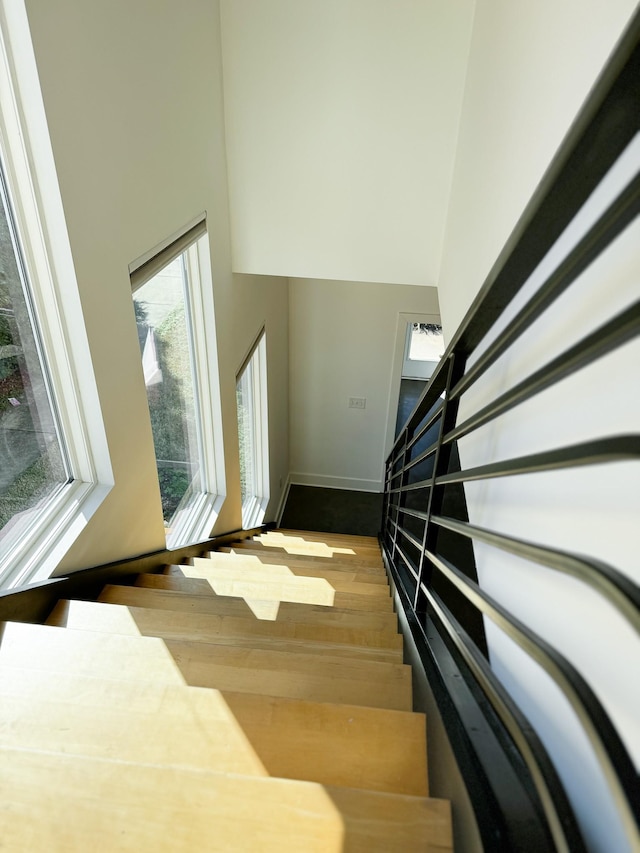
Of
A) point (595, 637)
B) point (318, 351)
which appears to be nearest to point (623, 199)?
point (595, 637)

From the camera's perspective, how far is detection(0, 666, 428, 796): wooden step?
2.90 ft

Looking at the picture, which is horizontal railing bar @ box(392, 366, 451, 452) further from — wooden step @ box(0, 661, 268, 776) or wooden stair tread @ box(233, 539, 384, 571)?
wooden stair tread @ box(233, 539, 384, 571)

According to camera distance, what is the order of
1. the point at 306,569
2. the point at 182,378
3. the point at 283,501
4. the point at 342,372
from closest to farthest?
the point at 306,569 < the point at 182,378 < the point at 342,372 < the point at 283,501

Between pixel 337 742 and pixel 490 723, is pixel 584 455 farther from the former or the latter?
pixel 337 742

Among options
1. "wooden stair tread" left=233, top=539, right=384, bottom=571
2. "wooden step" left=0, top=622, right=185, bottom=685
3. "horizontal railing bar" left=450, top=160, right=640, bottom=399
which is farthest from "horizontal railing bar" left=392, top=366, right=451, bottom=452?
"wooden stair tread" left=233, top=539, right=384, bottom=571

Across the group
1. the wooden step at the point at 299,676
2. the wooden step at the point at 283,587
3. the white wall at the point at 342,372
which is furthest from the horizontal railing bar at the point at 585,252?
the white wall at the point at 342,372

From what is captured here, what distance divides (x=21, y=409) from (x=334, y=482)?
4827mm

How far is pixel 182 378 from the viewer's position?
2.68 metres

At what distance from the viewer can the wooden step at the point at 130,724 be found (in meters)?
0.91

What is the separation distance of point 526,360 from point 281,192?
234cm

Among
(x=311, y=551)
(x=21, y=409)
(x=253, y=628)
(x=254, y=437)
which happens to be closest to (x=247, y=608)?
(x=253, y=628)

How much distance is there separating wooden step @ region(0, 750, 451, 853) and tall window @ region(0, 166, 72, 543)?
2.79 feet

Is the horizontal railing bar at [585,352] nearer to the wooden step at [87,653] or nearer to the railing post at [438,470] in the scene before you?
the railing post at [438,470]

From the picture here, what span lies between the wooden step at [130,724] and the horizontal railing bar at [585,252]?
2.79ft
